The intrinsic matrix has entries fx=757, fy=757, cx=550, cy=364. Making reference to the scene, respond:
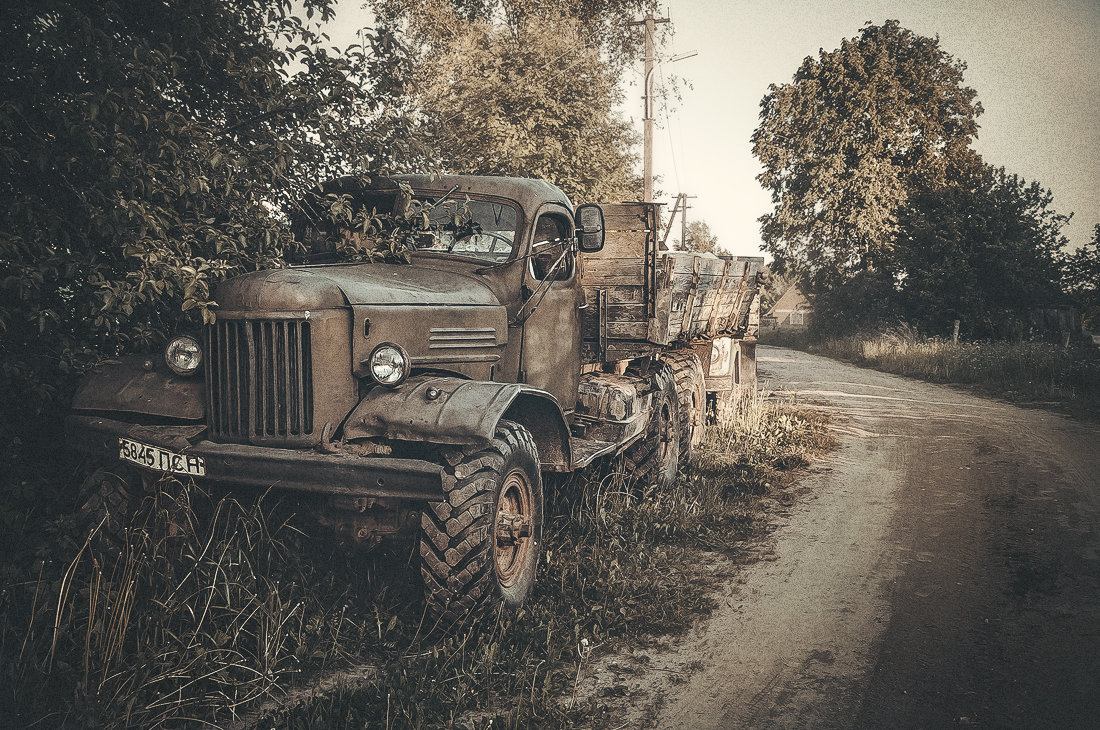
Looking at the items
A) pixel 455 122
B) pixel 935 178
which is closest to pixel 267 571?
pixel 455 122

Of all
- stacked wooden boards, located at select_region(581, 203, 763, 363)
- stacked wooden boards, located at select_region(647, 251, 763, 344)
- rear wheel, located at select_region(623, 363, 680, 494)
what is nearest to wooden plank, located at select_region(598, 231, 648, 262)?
stacked wooden boards, located at select_region(581, 203, 763, 363)

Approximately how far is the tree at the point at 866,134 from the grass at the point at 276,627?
27529mm

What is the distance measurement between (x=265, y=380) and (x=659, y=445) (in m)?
4.00

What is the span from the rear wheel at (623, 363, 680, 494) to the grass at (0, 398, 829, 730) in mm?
1502

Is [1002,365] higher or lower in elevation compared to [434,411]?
lower

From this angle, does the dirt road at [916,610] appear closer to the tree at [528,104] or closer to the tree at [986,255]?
the tree at [528,104]

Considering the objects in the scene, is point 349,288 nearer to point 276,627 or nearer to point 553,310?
point 276,627

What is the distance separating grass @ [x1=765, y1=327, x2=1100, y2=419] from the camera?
508 inches

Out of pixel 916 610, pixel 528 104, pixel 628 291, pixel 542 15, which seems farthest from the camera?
pixel 542 15

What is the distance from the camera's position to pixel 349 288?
395 centimetres

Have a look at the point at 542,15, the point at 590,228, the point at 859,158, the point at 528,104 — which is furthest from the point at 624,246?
the point at 859,158

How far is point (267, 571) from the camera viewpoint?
13.0 ft

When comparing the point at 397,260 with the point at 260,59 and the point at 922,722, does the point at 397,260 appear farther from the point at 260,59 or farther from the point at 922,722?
the point at 922,722

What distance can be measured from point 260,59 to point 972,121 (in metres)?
31.8
